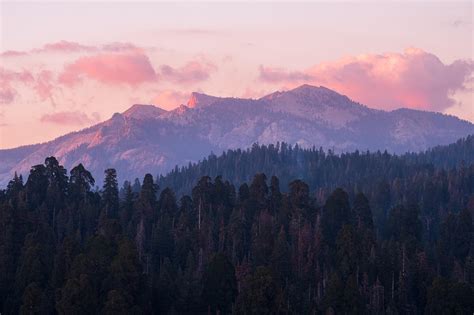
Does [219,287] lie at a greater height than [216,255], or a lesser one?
lesser

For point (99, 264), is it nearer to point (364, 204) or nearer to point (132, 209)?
point (132, 209)

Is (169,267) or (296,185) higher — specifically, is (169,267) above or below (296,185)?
below

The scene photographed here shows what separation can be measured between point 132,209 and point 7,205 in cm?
3413

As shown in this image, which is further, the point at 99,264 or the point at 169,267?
the point at 169,267

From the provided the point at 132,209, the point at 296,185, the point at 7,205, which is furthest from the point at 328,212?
the point at 7,205

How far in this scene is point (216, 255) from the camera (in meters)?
146

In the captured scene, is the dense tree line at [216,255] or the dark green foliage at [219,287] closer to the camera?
the dense tree line at [216,255]

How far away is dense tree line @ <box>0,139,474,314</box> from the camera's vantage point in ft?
437

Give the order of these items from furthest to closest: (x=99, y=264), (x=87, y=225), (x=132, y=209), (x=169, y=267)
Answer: (x=132, y=209) < (x=87, y=225) < (x=169, y=267) < (x=99, y=264)

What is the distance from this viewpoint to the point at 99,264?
13575 centimetres

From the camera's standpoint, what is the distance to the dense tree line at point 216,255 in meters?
133

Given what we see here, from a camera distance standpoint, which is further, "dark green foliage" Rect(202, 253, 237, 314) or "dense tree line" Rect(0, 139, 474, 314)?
"dark green foliage" Rect(202, 253, 237, 314)

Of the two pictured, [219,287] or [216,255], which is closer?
[219,287]

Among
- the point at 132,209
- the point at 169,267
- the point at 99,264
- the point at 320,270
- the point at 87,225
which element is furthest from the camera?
the point at 132,209
